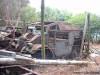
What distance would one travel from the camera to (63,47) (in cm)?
1175

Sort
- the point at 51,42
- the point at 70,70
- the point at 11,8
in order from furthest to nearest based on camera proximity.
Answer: the point at 11,8
the point at 51,42
the point at 70,70

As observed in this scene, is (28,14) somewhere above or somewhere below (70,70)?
above

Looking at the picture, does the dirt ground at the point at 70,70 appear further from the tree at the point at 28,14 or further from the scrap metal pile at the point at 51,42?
the tree at the point at 28,14

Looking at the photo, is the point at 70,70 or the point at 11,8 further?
the point at 11,8

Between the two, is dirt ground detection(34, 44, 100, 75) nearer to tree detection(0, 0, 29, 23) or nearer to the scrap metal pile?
the scrap metal pile

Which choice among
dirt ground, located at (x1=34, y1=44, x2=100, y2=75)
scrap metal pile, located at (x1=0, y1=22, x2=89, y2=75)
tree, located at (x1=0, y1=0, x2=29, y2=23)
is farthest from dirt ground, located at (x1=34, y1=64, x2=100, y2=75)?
tree, located at (x1=0, y1=0, x2=29, y2=23)

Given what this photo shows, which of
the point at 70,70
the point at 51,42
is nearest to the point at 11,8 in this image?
the point at 51,42

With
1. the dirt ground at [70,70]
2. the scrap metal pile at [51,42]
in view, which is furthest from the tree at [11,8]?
the dirt ground at [70,70]

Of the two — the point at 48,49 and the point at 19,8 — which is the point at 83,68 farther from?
the point at 19,8

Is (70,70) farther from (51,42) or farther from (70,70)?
(51,42)

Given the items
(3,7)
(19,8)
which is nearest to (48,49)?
(3,7)

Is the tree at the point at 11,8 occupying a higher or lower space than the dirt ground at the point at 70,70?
higher

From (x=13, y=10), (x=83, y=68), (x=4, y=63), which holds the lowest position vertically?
(x=83, y=68)

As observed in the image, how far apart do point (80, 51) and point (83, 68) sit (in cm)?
200
